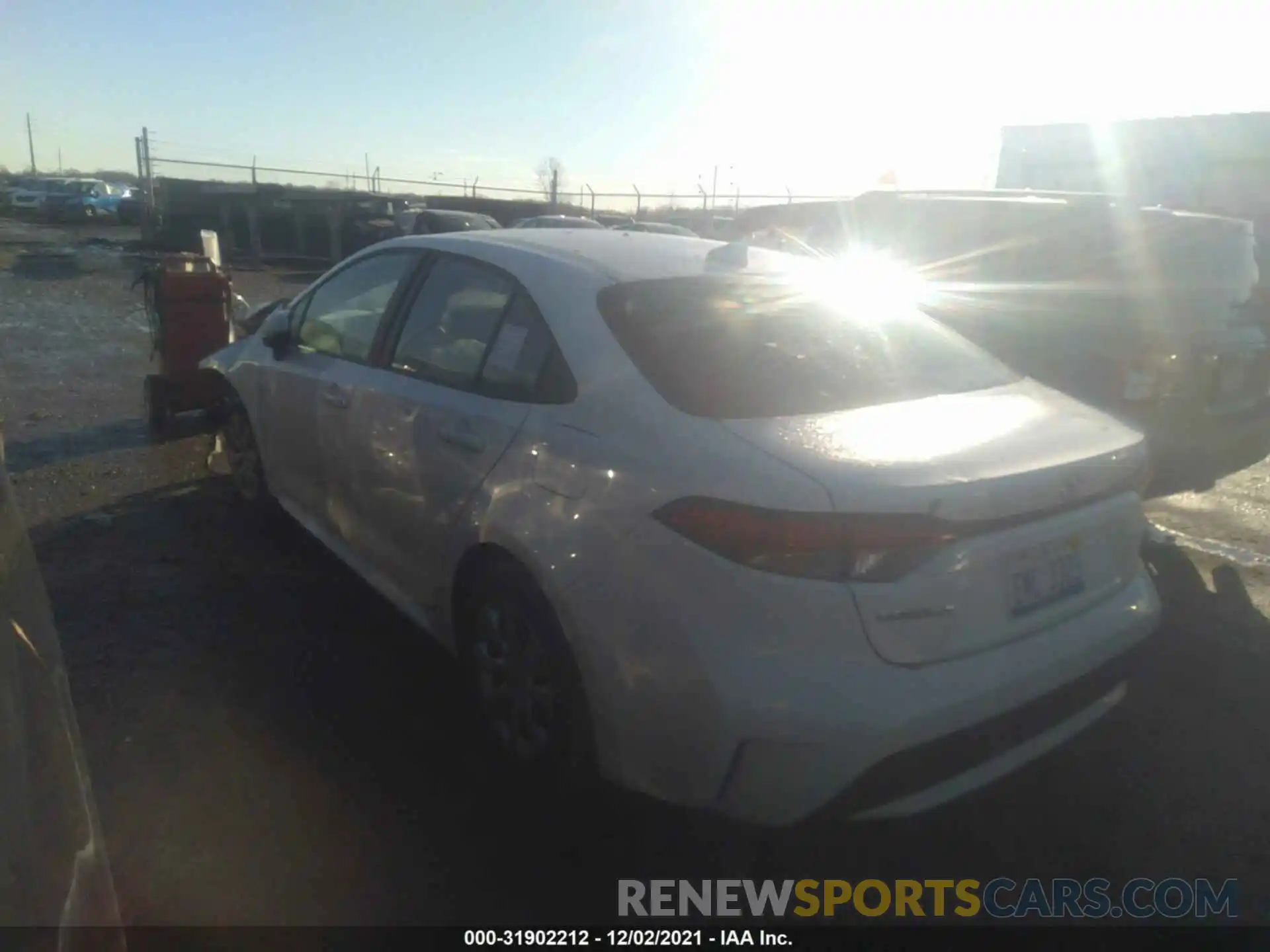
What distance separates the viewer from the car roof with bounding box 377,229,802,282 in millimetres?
3406

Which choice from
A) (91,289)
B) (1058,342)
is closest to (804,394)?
(1058,342)

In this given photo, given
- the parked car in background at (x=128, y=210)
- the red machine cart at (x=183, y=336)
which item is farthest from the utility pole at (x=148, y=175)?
the red machine cart at (x=183, y=336)

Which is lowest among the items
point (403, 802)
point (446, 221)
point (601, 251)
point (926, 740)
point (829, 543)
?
point (403, 802)

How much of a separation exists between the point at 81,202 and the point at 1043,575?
1548 inches

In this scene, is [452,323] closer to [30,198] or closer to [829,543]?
[829,543]

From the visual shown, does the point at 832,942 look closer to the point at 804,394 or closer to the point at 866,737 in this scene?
the point at 866,737

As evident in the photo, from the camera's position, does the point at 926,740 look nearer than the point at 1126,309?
Yes

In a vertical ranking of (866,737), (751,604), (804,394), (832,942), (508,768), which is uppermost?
(804,394)

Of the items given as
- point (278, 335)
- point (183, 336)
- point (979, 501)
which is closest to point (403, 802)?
point (979, 501)

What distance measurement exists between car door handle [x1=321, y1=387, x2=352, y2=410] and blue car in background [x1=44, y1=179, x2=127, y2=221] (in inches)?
1434

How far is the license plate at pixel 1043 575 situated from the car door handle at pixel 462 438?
1.56 meters

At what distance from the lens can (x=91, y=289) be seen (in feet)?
55.2

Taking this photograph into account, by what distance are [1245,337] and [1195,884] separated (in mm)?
5294

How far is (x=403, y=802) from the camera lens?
3092 mm
